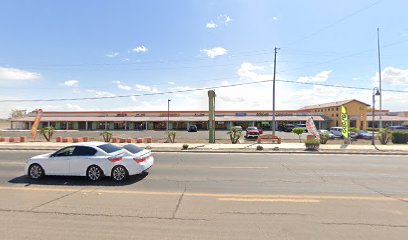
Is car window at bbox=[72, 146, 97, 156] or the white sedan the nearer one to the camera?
the white sedan

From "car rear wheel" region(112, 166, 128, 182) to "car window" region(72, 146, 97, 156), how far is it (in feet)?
3.33

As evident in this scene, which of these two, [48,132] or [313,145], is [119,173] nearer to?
[313,145]

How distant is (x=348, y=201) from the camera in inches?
260

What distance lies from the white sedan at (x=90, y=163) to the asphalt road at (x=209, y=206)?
0.36 meters

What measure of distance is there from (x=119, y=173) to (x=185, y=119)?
5341 cm

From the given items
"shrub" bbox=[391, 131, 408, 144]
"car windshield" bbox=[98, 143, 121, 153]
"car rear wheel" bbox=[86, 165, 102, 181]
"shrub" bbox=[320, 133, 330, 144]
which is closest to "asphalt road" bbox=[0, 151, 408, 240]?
"car rear wheel" bbox=[86, 165, 102, 181]

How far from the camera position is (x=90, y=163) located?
9.03 meters

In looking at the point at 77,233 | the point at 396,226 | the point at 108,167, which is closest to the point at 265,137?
→ the point at 108,167

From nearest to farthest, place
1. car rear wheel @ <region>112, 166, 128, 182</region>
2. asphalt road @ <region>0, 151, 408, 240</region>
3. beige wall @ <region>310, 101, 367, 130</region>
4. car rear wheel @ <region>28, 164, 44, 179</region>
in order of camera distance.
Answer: asphalt road @ <region>0, 151, 408, 240</region> < car rear wheel @ <region>112, 166, 128, 182</region> < car rear wheel @ <region>28, 164, 44, 179</region> < beige wall @ <region>310, 101, 367, 130</region>

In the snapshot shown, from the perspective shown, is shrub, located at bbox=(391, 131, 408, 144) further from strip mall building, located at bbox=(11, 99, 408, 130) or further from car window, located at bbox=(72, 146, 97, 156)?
strip mall building, located at bbox=(11, 99, 408, 130)

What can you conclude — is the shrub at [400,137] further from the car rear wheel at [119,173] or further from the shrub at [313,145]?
the car rear wheel at [119,173]

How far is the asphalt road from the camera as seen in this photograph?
4746mm

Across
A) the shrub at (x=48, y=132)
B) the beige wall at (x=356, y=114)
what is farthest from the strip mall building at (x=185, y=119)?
the shrub at (x=48, y=132)

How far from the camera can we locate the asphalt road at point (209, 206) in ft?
15.6
